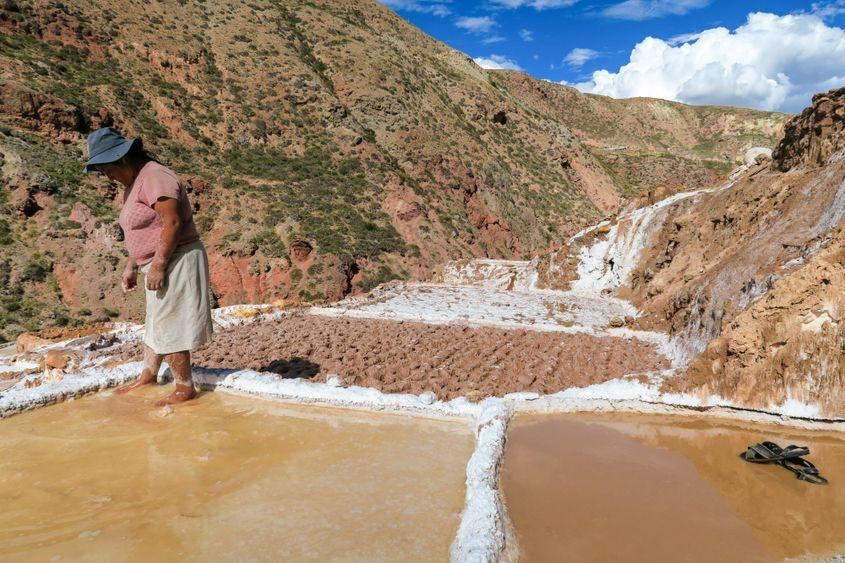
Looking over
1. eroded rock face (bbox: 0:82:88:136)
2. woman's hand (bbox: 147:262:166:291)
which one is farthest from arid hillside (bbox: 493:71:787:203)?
woman's hand (bbox: 147:262:166:291)

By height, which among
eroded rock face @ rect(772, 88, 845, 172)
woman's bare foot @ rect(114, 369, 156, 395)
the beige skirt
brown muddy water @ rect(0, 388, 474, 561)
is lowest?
brown muddy water @ rect(0, 388, 474, 561)

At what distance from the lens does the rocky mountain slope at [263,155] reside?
63.4 feet

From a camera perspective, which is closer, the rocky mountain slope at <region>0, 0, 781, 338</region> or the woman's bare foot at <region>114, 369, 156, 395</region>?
the woman's bare foot at <region>114, 369, 156, 395</region>

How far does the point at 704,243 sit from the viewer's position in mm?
11523

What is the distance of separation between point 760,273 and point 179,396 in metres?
7.36

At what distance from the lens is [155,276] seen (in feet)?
10.6

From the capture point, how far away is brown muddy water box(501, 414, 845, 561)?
2.32m

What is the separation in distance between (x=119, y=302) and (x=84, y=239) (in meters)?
3.31

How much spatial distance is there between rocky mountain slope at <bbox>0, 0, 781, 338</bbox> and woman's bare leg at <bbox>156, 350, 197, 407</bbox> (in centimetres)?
1638

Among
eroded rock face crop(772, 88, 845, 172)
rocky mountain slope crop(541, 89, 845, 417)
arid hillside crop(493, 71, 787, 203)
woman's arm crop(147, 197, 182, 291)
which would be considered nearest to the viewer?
woman's arm crop(147, 197, 182, 291)

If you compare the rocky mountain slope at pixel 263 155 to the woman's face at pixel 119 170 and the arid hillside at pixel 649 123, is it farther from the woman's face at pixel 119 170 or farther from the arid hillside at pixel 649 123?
the arid hillside at pixel 649 123

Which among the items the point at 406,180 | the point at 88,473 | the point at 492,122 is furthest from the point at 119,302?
the point at 492,122

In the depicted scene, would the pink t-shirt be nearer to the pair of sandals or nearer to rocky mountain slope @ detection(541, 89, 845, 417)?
the pair of sandals

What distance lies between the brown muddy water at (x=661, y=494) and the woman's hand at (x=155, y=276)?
271cm
